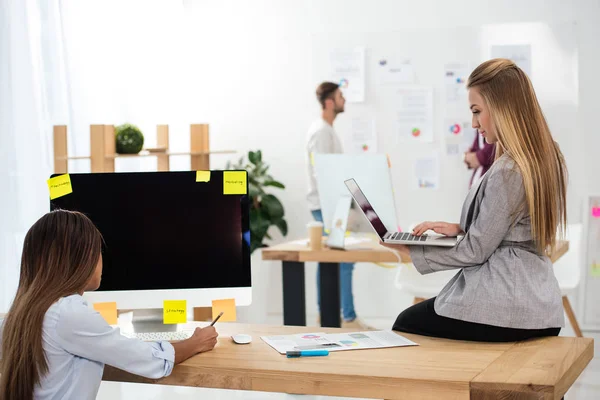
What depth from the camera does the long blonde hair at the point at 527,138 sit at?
1.99 m

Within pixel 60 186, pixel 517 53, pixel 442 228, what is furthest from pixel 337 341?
pixel 517 53

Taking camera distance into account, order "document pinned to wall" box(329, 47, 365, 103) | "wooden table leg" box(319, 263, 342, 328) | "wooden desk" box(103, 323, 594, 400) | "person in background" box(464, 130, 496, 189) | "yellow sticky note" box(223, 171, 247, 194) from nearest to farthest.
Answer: "wooden desk" box(103, 323, 594, 400) → "yellow sticky note" box(223, 171, 247, 194) → "wooden table leg" box(319, 263, 342, 328) → "person in background" box(464, 130, 496, 189) → "document pinned to wall" box(329, 47, 365, 103)

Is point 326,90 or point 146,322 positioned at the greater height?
point 326,90

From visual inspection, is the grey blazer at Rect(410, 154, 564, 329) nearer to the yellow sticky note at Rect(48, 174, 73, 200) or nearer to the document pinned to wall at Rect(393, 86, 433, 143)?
the yellow sticky note at Rect(48, 174, 73, 200)

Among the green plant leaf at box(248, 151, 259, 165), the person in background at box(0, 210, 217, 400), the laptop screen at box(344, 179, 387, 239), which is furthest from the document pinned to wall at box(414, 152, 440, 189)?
the person in background at box(0, 210, 217, 400)

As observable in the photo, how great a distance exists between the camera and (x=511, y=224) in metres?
2.02

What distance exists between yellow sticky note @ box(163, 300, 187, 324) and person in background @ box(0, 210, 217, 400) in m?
0.42

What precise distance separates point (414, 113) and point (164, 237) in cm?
331

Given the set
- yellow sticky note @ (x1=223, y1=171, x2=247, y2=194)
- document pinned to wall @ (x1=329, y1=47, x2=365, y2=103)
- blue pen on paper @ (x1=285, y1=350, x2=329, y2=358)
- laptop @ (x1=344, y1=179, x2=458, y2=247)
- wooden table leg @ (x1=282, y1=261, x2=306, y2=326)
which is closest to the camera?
blue pen on paper @ (x1=285, y1=350, x2=329, y2=358)

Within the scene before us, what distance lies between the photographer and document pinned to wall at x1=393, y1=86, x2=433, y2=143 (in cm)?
529

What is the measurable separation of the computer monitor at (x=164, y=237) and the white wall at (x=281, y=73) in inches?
111

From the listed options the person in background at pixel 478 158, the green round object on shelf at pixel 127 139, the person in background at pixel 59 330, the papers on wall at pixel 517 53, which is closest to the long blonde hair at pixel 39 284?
the person in background at pixel 59 330

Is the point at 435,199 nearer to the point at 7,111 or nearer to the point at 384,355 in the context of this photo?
the point at 7,111

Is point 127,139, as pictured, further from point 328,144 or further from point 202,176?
point 202,176
